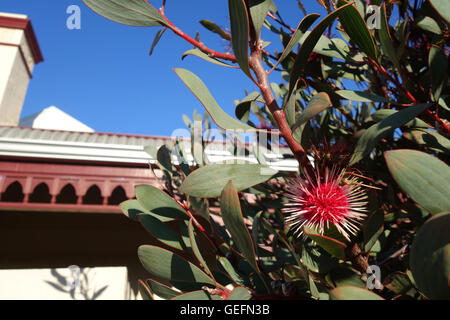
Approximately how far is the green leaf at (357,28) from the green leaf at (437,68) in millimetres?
174

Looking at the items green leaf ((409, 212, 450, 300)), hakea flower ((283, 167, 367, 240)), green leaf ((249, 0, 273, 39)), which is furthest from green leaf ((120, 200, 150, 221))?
green leaf ((409, 212, 450, 300))

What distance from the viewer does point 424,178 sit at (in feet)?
1.27

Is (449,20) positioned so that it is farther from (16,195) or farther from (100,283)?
(16,195)

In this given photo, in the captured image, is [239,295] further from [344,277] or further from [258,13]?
[258,13]

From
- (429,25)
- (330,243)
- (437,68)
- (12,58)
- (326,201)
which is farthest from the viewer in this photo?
(12,58)

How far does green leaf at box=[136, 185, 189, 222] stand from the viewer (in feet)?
2.29

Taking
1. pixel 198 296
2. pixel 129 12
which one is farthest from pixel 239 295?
pixel 129 12

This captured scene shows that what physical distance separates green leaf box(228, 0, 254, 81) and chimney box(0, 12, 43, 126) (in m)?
8.29

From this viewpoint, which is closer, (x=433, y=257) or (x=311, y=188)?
(x=433, y=257)

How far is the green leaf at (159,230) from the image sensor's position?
72cm

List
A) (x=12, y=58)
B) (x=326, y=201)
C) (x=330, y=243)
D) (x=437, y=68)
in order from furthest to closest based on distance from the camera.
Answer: (x=12, y=58), (x=437, y=68), (x=326, y=201), (x=330, y=243)

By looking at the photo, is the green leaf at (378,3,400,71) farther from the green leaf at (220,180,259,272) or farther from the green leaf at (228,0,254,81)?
the green leaf at (220,180,259,272)

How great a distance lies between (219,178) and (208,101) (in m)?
0.15

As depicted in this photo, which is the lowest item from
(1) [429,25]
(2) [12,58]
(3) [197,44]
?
(3) [197,44]
